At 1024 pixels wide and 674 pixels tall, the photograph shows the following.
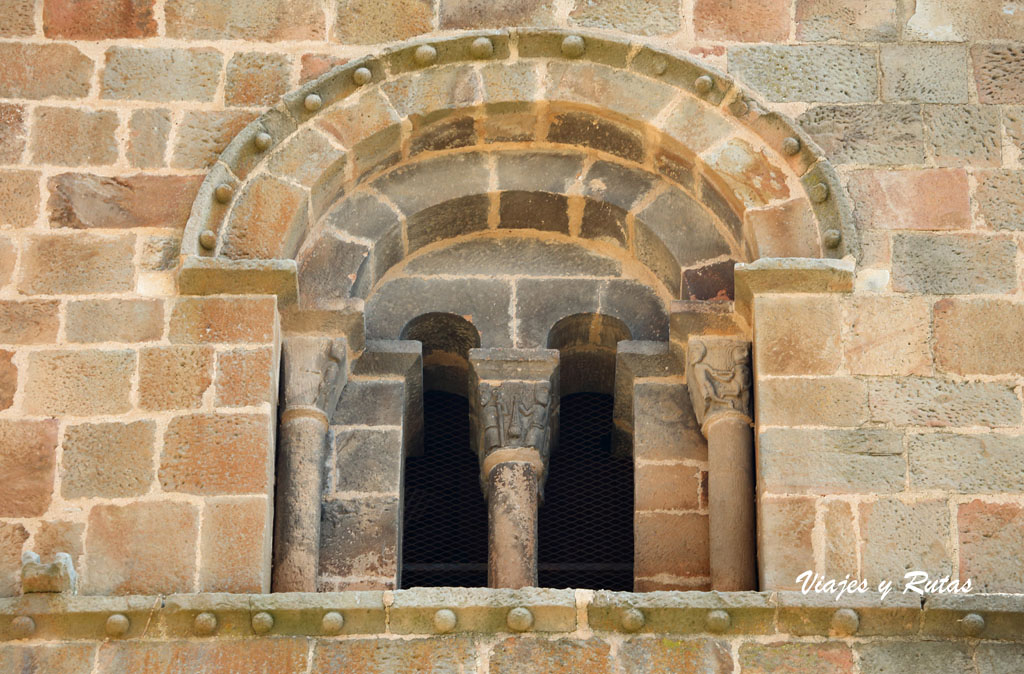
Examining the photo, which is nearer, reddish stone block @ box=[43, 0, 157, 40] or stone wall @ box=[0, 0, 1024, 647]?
stone wall @ box=[0, 0, 1024, 647]

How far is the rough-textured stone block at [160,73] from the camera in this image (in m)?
9.53

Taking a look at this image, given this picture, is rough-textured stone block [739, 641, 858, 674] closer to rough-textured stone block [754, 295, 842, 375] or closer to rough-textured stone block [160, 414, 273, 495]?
rough-textured stone block [754, 295, 842, 375]

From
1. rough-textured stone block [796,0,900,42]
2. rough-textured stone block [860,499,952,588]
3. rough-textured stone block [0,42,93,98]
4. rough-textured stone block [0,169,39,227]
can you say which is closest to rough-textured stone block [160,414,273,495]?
rough-textured stone block [0,169,39,227]

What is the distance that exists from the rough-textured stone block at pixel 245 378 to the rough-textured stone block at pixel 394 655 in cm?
110

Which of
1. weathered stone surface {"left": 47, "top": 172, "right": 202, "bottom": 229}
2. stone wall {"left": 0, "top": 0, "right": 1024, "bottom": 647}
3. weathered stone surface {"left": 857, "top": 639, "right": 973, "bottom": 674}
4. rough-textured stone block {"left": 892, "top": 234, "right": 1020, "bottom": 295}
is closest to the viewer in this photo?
weathered stone surface {"left": 857, "top": 639, "right": 973, "bottom": 674}

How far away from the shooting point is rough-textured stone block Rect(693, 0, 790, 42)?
9703 millimetres

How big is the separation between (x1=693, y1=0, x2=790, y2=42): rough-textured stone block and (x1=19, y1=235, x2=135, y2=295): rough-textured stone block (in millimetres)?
2696

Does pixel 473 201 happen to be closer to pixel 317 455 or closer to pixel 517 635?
pixel 317 455

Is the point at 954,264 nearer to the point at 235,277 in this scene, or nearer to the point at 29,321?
the point at 235,277

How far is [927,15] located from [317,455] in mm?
3386

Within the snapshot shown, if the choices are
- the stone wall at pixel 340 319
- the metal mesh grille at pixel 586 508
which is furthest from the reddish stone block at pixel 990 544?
the metal mesh grille at pixel 586 508

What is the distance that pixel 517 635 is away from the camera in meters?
8.07

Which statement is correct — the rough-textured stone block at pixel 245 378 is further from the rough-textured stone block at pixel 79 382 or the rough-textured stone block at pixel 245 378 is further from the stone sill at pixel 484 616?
the stone sill at pixel 484 616

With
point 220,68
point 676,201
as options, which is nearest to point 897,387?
point 676,201
